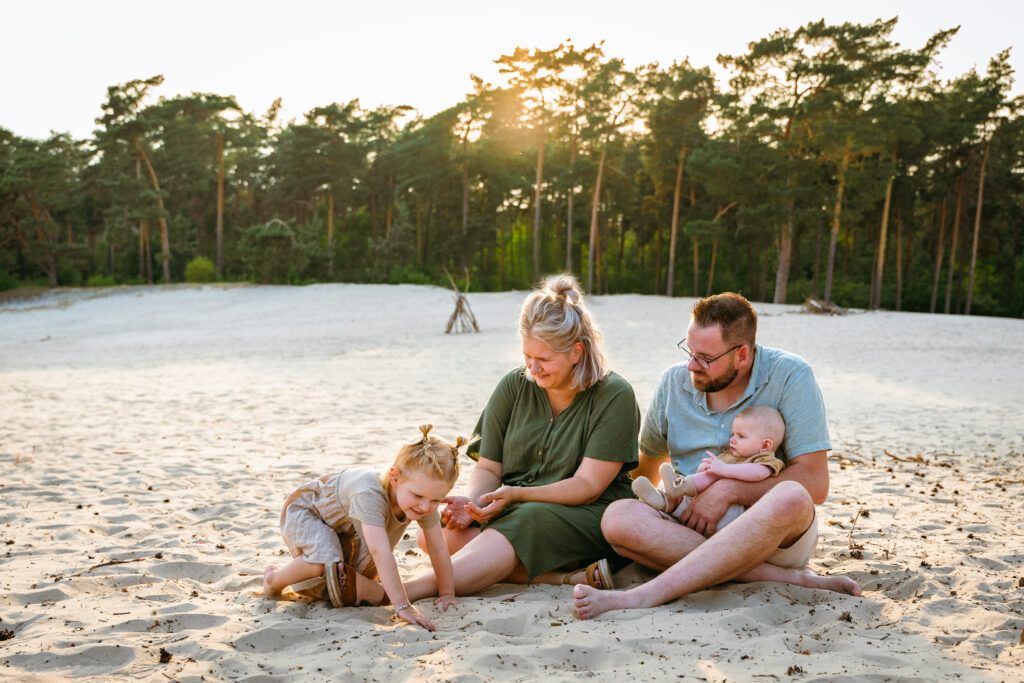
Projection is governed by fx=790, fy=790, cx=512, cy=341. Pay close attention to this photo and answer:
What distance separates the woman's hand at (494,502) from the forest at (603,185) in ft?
83.8

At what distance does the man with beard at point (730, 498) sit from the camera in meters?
2.91

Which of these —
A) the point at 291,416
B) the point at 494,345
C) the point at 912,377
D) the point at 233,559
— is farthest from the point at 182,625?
the point at 494,345

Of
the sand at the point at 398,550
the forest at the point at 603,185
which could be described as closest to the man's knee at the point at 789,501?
the sand at the point at 398,550

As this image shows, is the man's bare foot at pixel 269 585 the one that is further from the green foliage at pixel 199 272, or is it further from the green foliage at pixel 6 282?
the green foliage at pixel 6 282

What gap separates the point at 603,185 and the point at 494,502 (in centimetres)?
2997

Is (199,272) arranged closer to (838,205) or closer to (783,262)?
(783,262)

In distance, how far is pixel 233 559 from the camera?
367 cm

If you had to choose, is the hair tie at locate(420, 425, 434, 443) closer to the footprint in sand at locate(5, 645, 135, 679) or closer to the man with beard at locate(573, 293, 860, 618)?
the man with beard at locate(573, 293, 860, 618)

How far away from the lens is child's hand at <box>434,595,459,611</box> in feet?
9.88

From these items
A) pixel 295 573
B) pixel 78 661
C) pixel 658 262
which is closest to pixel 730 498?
pixel 295 573

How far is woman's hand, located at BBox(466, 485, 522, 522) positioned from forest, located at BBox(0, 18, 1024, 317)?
25.5 meters

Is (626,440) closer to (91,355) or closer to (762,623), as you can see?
(762,623)

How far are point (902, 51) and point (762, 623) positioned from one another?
29363 millimetres

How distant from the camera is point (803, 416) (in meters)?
3.08
